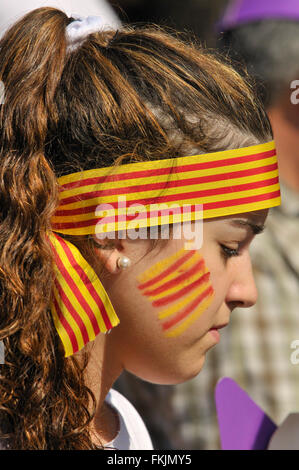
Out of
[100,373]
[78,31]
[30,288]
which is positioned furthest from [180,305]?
[78,31]

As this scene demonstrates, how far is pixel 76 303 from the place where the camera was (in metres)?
1.84

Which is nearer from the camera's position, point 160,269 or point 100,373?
point 160,269

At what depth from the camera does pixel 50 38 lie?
1.94 metres

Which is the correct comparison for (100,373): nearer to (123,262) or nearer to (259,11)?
(123,262)

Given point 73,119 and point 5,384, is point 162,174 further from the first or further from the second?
point 5,384

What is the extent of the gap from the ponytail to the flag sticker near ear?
0.94 ft

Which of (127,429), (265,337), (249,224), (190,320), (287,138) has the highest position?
(287,138)

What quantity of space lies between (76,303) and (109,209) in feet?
0.89

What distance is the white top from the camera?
223cm

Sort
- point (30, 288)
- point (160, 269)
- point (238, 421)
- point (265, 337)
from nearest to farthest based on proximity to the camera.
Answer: point (30, 288)
point (160, 269)
point (238, 421)
point (265, 337)

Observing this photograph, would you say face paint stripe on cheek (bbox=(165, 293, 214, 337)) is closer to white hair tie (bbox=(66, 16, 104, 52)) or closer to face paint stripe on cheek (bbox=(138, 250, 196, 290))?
face paint stripe on cheek (bbox=(138, 250, 196, 290))

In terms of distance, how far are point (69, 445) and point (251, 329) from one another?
4.40ft

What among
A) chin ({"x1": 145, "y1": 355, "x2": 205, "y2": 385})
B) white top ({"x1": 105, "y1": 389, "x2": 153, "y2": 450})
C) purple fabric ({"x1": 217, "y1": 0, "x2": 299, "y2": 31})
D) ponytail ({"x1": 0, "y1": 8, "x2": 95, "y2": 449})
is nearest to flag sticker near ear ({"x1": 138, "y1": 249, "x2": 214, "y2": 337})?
chin ({"x1": 145, "y1": 355, "x2": 205, "y2": 385})

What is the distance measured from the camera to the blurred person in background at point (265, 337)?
2.93 metres
